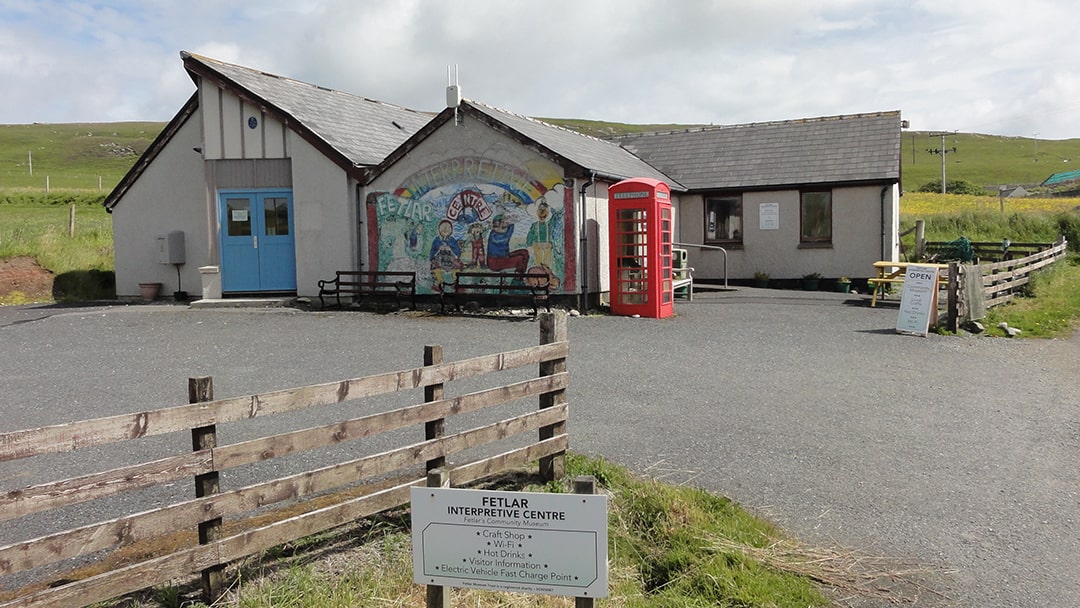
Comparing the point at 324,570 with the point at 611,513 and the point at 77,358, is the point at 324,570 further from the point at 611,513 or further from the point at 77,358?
the point at 77,358

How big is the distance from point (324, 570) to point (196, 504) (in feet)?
3.07

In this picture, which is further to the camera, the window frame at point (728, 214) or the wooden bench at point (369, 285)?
the window frame at point (728, 214)

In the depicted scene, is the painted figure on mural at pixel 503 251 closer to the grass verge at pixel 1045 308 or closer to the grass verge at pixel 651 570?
the grass verge at pixel 1045 308

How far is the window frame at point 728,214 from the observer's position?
24719 mm

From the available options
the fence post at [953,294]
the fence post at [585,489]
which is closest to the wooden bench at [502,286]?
the fence post at [953,294]

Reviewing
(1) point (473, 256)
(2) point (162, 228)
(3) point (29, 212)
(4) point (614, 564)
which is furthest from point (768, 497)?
(3) point (29, 212)

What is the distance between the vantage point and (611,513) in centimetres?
581

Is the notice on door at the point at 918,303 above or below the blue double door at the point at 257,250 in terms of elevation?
below

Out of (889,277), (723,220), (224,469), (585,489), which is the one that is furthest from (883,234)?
(585,489)

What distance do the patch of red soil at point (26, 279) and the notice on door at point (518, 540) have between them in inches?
889

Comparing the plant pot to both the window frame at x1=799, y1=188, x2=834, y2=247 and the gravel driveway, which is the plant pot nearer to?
the gravel driveway

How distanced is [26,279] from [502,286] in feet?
45.3

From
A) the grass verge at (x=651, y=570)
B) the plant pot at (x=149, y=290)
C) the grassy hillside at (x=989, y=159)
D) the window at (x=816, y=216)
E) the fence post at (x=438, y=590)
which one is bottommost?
the grass verge at (x=651, y=570)

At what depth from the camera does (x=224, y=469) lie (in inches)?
188
